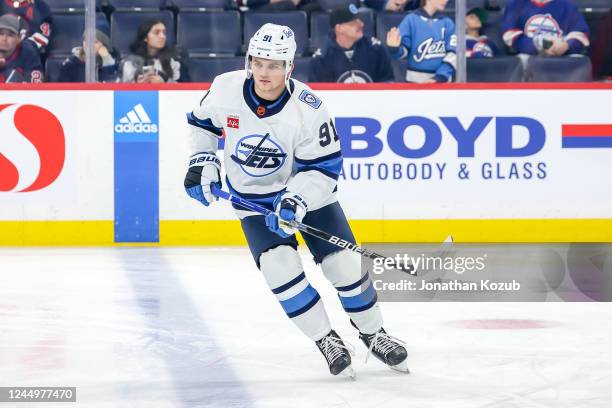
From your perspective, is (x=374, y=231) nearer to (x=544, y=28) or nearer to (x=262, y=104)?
(x=544, y=28)

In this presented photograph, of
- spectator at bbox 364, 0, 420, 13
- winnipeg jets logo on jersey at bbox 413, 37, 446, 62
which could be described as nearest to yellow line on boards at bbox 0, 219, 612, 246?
winnipeg jets logo on jersey at bbox 413, 37, 446, 62

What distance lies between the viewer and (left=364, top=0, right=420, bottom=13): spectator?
22.7 ft

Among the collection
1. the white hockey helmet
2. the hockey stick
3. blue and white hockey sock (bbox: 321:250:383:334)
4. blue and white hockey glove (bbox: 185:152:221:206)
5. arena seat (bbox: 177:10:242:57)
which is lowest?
blue and white hockey sock (bbox: 321:250:383:334)

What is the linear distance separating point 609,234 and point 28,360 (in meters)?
3.87

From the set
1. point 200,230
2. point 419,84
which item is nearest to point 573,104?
point 419,84

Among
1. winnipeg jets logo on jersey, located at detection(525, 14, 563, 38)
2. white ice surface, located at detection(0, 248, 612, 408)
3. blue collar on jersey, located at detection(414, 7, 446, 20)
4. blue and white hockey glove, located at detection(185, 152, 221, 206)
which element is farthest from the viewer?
winnipeg jets logo on jersey, located at detection(525, 14, 563, 38)

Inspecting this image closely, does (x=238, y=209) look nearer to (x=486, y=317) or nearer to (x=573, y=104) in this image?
(x=486, y=317)

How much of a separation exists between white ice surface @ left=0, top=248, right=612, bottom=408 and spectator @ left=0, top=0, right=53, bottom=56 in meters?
1.45

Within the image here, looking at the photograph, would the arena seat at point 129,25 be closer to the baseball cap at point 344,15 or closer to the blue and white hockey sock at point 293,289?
the baseball cap at point 344,15

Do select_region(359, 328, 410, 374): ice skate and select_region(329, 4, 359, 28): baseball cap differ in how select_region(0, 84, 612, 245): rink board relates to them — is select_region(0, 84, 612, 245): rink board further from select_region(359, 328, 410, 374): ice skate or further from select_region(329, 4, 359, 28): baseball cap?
select_region(359, 328, 410, 374): ice skate

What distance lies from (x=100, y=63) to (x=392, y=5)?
1.66m

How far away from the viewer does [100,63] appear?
688 cm

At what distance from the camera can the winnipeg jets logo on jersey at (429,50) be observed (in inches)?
272

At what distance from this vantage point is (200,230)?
693 cm
